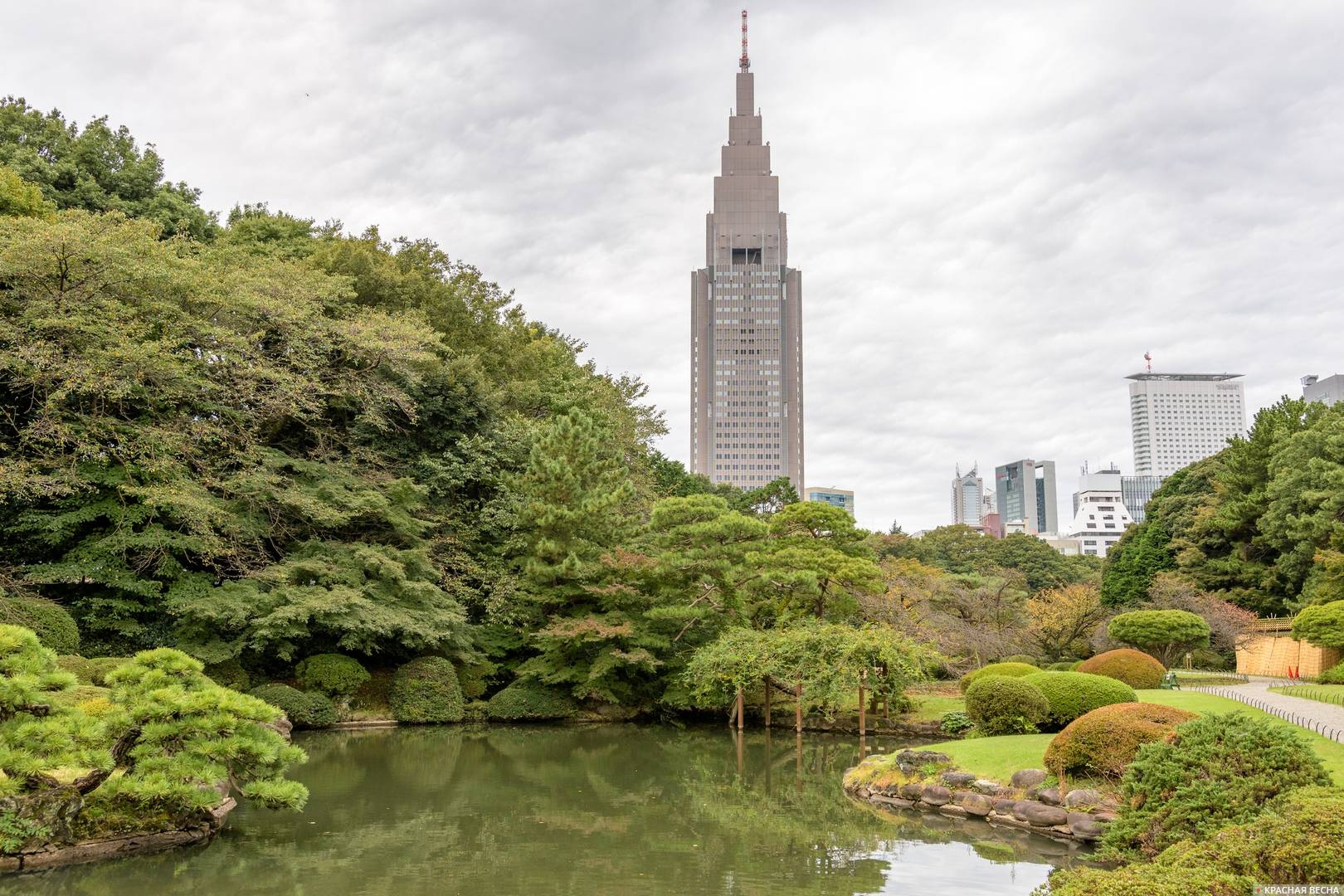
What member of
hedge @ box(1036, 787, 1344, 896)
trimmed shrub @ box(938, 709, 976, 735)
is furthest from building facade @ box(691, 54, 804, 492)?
hedge @ box(1036, 787, 1344, 896)

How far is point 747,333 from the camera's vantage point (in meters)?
104

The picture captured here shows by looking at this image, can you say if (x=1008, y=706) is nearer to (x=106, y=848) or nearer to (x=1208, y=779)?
(x=1208, y=779)

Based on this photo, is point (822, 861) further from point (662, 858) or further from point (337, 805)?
point (337, 805)

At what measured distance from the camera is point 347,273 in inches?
893

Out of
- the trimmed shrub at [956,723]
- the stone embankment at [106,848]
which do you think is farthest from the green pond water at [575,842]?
the trimmed shrub at [956,723]

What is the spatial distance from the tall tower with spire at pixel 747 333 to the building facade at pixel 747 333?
98 mm

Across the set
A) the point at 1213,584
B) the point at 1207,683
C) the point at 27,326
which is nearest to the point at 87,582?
the point at 27,326

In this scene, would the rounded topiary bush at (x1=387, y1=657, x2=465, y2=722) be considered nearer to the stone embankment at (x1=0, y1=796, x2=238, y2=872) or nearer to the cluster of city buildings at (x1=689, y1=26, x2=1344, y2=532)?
the stone embankment at (x1=0, y1=796, x2=238, y2=872)

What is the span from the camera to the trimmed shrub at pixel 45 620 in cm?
1433

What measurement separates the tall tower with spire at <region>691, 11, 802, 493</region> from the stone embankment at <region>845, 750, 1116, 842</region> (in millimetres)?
90698

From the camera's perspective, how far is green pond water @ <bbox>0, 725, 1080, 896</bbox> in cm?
727

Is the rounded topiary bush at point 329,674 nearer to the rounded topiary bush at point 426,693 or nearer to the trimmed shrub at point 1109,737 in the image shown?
the rounded topiary bush at point 426,693

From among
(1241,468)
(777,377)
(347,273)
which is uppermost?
(777,377)

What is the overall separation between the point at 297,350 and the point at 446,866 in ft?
46.4
